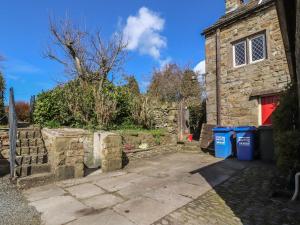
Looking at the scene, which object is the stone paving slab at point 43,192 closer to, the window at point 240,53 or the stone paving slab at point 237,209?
the stone paving slab at point 237,209

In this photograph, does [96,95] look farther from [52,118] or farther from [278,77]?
[278,77]

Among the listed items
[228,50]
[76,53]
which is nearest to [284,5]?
[228,50]

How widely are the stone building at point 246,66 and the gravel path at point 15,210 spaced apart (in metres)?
8.97

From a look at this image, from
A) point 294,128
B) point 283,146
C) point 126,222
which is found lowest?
point 126,222

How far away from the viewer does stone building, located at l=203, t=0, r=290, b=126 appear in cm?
952

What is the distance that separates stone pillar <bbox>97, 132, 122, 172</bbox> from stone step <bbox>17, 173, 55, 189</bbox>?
1431 millimetres

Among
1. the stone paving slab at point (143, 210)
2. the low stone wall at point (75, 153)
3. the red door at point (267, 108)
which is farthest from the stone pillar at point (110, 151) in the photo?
the red door at point (267, 108)

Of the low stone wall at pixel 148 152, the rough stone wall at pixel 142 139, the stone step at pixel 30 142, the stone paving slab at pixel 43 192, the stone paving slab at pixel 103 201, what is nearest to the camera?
the stone paving slab at pixel 103 201

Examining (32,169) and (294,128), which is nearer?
(294,128)

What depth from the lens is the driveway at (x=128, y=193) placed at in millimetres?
3493

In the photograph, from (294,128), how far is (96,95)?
671 cm

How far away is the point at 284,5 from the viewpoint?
3.85 m

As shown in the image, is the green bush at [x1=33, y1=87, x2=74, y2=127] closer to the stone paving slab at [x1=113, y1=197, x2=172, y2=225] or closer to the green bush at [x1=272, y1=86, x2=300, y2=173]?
Result: the stone paving slab at [x1=113, y1=197, x2=172, y2=225]

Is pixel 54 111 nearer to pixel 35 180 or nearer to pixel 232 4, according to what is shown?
pixel 35 180
